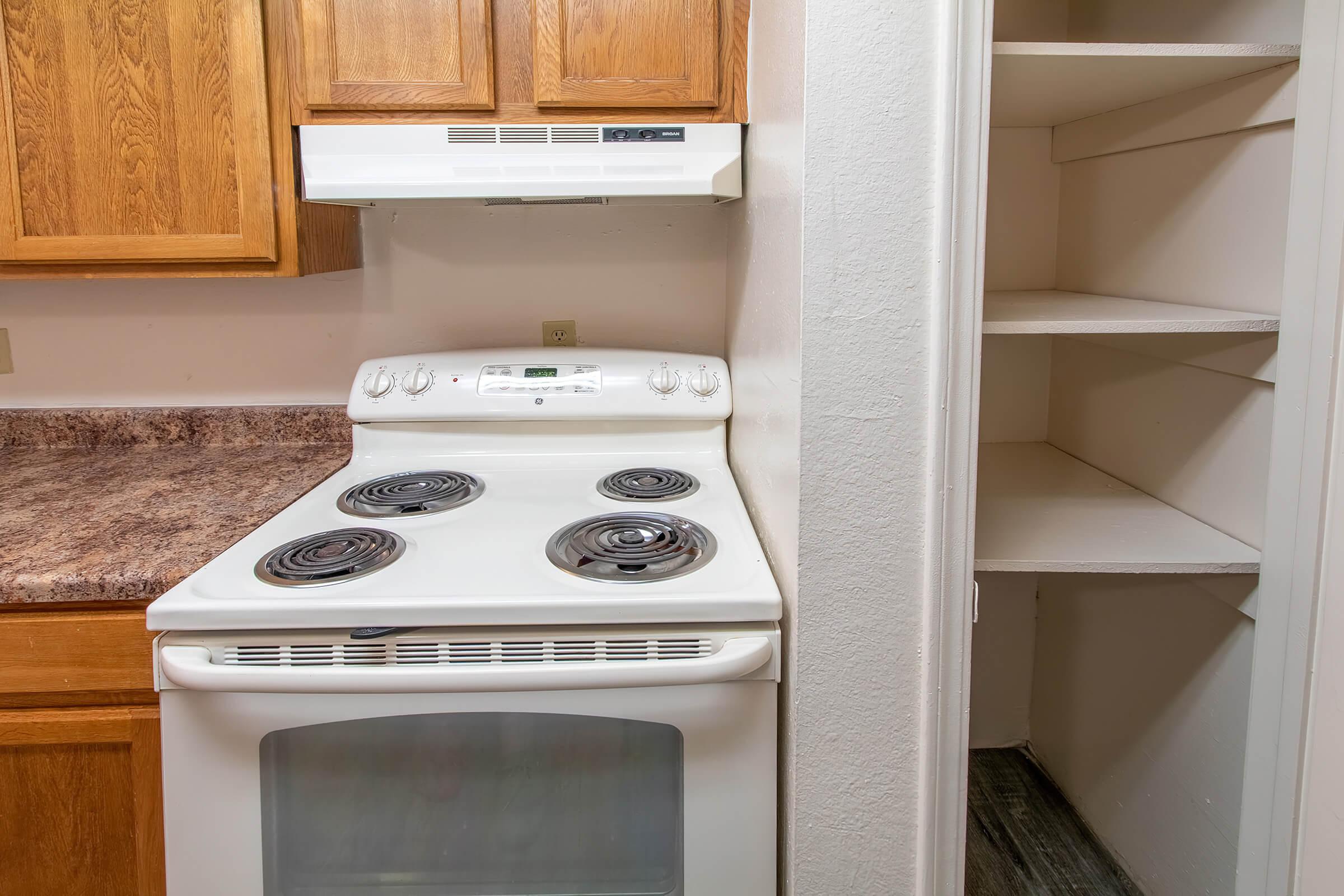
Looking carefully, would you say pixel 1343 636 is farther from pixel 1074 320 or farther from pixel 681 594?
pixel 681 594

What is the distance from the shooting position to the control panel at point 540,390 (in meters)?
1.85

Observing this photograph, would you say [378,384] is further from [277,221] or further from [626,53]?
[626,53]

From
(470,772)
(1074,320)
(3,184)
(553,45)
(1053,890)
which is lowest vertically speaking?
(1053,890)

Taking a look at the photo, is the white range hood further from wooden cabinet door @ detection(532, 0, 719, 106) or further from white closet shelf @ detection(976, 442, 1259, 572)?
white closet shelf @ detection(976, 442, 1259, 572)

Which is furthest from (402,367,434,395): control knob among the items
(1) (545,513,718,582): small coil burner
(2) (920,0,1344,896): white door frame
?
(2) (920,0,1344,896): white door frame

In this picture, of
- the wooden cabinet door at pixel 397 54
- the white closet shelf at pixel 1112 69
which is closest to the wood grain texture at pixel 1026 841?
the white closet shelf at pixel 1112 69

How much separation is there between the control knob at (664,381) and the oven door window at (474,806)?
0.80 meters

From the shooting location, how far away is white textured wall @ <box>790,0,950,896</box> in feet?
3.42

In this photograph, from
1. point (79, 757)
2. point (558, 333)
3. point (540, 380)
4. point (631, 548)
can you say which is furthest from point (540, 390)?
point (79, 757)

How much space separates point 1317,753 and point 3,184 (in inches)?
83.5

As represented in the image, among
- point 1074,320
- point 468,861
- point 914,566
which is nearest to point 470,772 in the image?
point 468,861

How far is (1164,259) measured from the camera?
152 centimetres

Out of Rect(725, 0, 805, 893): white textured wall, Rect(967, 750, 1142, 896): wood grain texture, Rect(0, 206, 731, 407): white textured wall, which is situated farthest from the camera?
Rect(0, 206, 731, 407): white textured wall

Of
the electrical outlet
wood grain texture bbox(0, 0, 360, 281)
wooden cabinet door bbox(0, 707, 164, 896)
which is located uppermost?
wood grain texture bbox(0, 0, 360, 281)
